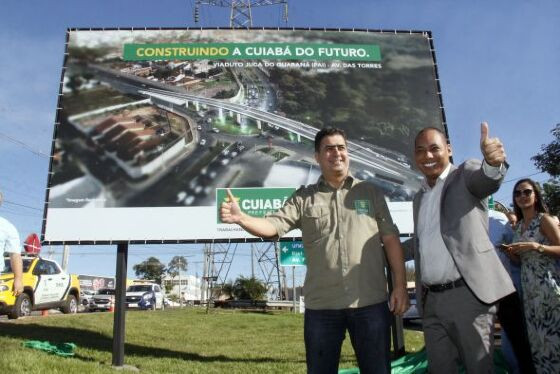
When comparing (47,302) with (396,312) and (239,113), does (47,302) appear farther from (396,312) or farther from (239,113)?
(396,312)

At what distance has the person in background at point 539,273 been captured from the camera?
13.7 feet

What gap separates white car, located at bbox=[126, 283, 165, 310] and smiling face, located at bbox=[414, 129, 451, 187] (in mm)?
29991

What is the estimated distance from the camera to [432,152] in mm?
3189

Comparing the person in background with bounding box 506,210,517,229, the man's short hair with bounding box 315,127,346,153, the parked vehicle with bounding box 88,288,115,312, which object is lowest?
the parked vehicle with bounding box 88,288,115,312

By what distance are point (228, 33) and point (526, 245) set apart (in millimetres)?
5949

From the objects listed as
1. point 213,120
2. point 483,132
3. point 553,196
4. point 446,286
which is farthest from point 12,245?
point 553,196

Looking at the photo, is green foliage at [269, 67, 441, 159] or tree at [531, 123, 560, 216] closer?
green foliage at [269, 67, 441, 159]

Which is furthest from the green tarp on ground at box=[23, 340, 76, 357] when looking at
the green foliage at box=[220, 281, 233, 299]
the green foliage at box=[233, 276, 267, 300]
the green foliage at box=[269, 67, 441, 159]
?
the green foliage at box=[220, 281, 233, 299]

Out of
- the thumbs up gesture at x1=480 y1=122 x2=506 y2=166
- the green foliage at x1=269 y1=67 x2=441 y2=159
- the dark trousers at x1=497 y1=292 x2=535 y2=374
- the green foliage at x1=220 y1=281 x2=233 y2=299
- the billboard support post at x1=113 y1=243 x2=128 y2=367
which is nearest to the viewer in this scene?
the thumbs up gesture at x1=480 y1=122 x2=506 y2=166

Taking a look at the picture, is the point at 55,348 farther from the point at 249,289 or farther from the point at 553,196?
the point at 249,289

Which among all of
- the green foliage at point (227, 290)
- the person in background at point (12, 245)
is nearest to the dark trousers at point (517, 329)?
the person in background at point (12, 245)

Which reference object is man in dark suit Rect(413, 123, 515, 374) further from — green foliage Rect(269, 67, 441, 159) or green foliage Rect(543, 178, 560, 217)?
green foliage Rect(543, 178, 560, 217)

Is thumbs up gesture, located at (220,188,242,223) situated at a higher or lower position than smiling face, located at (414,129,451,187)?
lower

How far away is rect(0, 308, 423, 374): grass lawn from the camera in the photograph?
6109mm
